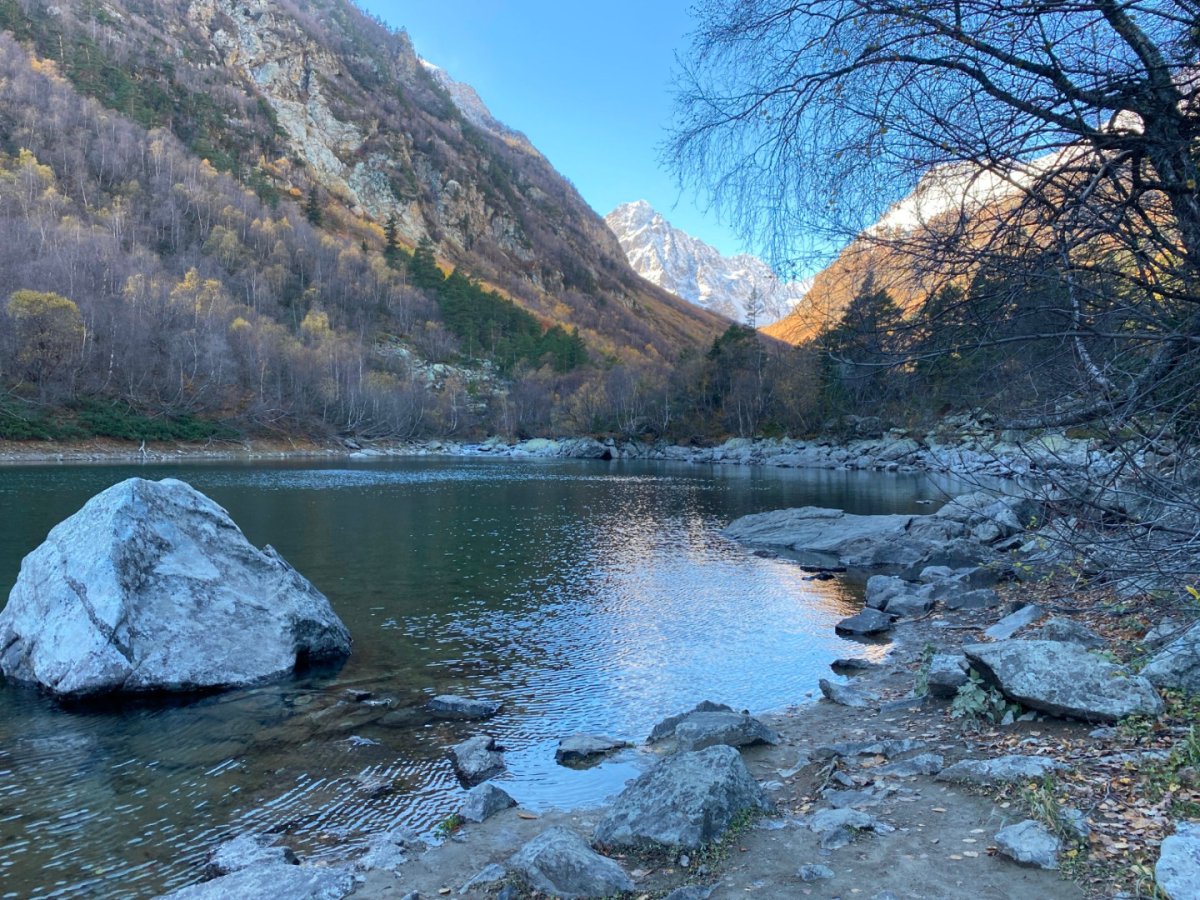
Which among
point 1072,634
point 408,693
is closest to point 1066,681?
point 1072,634

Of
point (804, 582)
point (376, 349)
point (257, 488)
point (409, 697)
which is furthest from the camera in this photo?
point (376, 349)

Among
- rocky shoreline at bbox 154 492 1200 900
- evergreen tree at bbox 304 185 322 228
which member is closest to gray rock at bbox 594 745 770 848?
rocky shoreline at bbox 154 492 1200 900

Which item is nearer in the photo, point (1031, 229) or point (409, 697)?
point (1031, 229)

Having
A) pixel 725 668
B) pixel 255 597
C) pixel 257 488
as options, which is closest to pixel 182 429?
pixel 257 488

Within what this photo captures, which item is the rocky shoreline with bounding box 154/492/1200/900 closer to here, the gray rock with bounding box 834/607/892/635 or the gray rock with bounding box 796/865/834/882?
the gray rock with bounding box 796/865/834/882

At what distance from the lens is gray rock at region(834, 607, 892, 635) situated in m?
13.7

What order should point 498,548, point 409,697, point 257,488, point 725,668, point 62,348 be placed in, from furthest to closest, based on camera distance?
1. point 62,348
2. point 257,488
3. point 498,548
4. point 725,668
5. point 409,697

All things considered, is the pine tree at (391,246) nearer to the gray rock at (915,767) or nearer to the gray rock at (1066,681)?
the gray rock at (1066,681)

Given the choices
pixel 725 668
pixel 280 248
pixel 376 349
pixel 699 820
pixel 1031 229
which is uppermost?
pixel 280 248

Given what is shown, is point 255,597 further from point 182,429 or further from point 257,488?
point 182,429

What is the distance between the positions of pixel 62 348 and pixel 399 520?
206ft

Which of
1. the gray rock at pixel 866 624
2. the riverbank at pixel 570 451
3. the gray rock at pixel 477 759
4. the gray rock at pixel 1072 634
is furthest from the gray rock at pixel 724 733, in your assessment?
the riverbank at pixel 570 451

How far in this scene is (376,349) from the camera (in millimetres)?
130250

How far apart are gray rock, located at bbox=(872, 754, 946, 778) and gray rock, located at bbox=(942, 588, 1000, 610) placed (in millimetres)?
8482
